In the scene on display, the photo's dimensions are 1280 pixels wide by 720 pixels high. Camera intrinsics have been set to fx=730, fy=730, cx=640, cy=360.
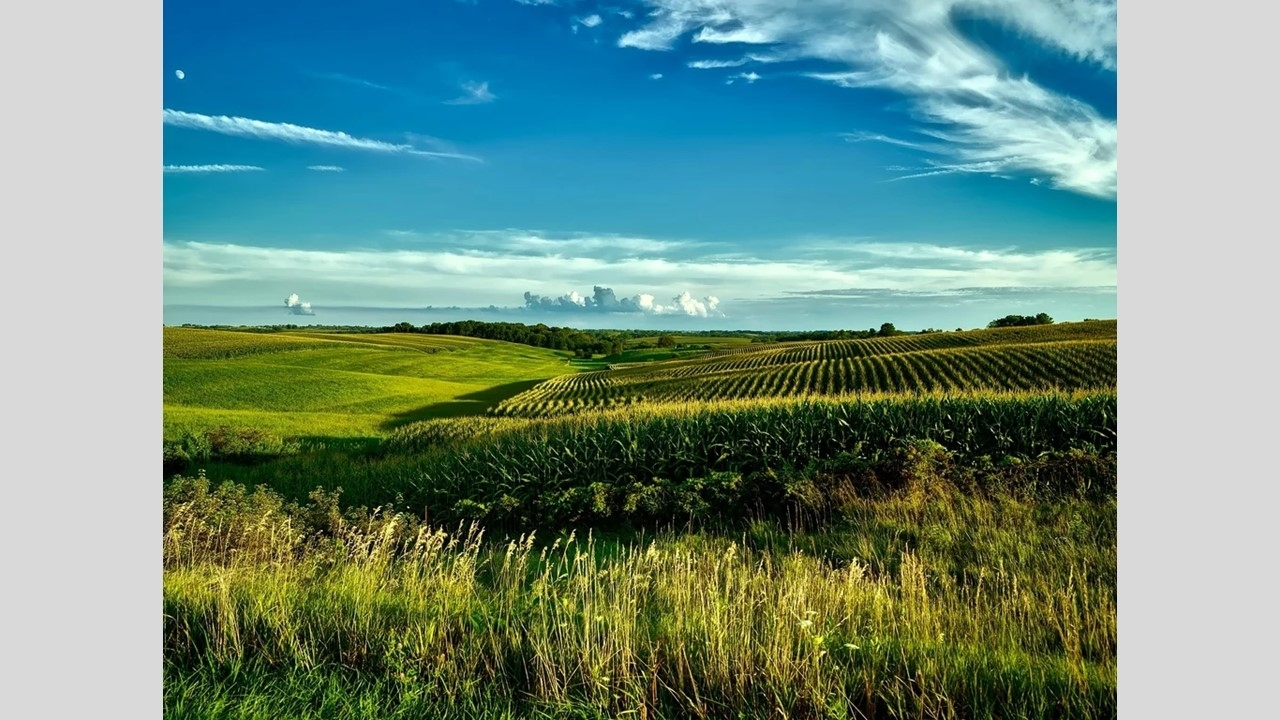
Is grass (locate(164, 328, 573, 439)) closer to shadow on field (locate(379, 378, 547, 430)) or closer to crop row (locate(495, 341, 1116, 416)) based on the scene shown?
shadow on field (locate(379, 378, 547, 430))

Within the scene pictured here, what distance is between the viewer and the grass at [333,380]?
10.3 m

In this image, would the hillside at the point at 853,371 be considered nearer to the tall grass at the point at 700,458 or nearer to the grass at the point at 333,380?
the grass at the point at 333,380

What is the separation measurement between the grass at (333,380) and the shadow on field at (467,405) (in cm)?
2

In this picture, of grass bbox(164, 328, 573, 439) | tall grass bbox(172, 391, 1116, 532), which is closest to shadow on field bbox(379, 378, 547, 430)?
grass bbox(164, 328, 573, 439)

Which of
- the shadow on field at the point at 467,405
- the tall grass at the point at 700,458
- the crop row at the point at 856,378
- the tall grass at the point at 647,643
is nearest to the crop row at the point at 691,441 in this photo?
the tall grass at the point at 700,458

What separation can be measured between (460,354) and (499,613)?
6.30m

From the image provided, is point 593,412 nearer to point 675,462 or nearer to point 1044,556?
point 675,462

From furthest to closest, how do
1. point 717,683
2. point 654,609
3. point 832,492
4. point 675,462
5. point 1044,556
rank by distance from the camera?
point 675,462
point 832,492
point 1044,556
point 654,609
point 717,683

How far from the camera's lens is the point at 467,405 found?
11.1 metres

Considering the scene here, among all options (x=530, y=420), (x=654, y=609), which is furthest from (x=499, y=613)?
(x=530, y=420)

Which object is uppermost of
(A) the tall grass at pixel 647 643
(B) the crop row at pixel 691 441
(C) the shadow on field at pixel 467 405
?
(C) the shadow on field at pixel 467 405

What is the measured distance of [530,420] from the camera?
10578 millimetres

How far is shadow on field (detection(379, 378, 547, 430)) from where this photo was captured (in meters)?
10.7

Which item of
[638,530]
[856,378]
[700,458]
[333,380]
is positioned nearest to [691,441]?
[700,458]
